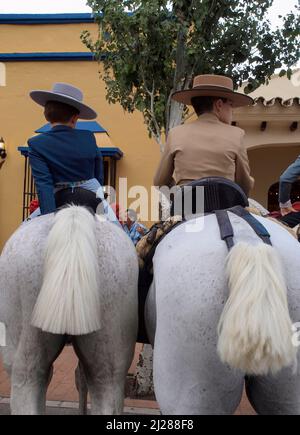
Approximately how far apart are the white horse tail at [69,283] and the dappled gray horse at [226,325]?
12.0 inches

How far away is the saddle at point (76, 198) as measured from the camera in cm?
287

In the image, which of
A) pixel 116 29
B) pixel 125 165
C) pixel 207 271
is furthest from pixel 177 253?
pixel 125 165

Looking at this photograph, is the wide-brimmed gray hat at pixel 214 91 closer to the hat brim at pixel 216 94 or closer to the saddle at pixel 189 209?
the hat brim at pixel 216 94

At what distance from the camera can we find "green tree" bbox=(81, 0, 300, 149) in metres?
5.93

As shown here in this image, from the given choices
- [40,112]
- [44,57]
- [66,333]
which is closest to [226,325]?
[66,333]

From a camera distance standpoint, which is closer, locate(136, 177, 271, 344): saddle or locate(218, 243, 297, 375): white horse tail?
locate(218, 243, 297, 375): white horse tail

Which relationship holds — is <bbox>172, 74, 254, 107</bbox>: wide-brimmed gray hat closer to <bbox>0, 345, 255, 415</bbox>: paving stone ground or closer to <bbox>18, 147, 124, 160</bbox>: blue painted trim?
<bbox>0, 345, 255, 415</bbox>: paving stone ground

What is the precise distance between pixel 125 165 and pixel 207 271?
30.3 ft

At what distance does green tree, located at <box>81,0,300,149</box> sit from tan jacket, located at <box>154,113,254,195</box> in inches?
132

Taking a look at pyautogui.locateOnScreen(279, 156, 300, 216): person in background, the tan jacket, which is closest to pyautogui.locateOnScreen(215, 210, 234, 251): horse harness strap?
the tan jacket

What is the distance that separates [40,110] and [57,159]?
8962mm

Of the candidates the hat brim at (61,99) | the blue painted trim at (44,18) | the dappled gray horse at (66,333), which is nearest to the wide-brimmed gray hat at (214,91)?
the hat brim at (61,99)

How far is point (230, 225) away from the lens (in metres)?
2.23

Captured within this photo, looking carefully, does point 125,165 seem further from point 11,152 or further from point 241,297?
point 241,297
